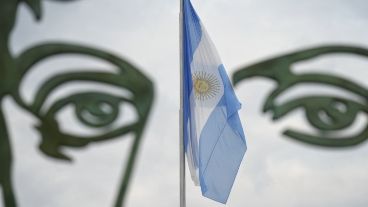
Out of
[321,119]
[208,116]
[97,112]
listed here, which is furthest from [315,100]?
[208,116]

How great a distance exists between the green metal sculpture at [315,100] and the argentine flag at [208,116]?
8991 mm

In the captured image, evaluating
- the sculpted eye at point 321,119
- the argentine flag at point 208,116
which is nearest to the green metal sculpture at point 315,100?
the sculpted eye at point 321,119

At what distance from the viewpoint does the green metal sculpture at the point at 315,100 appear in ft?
17.7

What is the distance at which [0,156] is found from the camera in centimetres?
531

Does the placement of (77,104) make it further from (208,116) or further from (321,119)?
(208,116)

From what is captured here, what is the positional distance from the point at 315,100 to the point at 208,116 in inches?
390

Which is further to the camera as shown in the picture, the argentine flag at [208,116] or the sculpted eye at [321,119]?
the argentine flag at [208,116]

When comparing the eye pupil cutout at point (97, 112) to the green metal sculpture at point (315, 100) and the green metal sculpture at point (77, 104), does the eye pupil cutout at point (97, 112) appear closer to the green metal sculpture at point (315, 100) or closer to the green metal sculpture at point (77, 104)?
the green metal sculpture at point (77, 104)

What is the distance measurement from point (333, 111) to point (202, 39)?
10.1 metres

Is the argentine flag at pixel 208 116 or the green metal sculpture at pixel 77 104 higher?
the argentine flag at pixel 208 116

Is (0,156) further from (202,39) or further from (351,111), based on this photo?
(202,39)

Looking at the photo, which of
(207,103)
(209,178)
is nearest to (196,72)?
(207,103)

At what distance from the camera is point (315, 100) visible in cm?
541

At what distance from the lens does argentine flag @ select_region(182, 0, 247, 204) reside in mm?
14695
